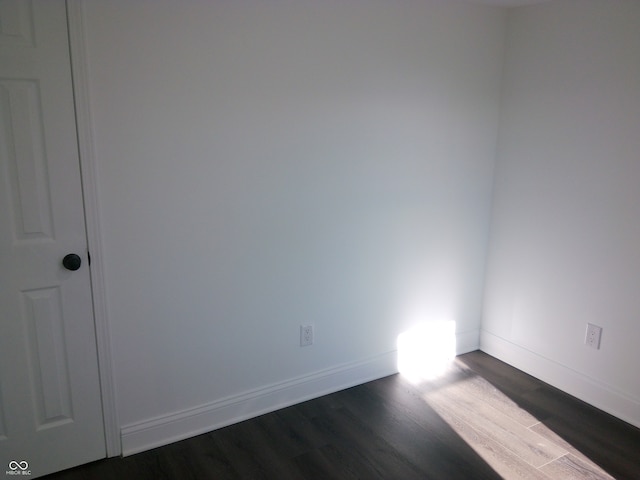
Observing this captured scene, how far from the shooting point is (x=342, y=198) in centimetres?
263

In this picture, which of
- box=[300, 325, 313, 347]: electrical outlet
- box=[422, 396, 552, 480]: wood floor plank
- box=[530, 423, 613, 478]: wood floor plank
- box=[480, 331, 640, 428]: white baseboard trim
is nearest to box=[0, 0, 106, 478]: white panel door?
box=[300, 325, 313, 347]: electrical outlet

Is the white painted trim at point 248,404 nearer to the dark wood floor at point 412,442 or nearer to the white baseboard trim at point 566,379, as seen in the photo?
the dark wood floor at point 412,442

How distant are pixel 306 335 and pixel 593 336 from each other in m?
1.63

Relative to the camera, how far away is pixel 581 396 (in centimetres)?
279

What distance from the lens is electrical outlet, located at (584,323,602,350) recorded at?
8.86 feet

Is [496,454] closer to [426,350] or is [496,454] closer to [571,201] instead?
[426,350]

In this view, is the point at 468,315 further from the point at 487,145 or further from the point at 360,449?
the point at 360,449

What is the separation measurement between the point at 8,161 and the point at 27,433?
1.13 m

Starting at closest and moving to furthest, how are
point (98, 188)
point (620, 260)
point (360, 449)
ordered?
point (98, 188) < point (360, 449) < point (620, 260)

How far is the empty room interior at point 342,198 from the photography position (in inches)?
81.5

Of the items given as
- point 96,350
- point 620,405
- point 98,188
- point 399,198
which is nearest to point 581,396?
point 620,405

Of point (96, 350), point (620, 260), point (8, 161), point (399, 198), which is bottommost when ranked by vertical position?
point (96, 350)

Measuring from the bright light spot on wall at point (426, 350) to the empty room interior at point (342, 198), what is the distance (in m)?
0.02

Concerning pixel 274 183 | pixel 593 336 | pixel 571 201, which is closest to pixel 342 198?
pixel 274 183
